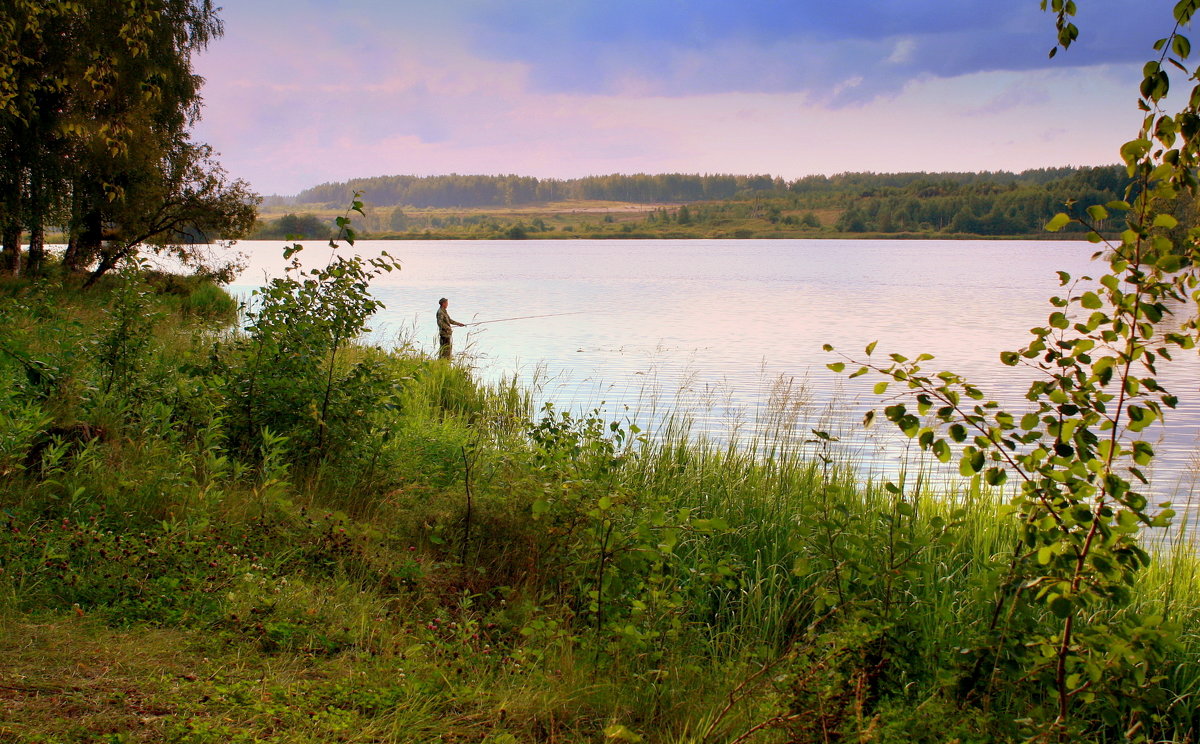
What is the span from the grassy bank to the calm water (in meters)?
1.96

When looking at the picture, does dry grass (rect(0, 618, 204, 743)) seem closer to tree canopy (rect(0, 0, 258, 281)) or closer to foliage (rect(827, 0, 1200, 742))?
foliage (rect(827, 0, 1200, 742))

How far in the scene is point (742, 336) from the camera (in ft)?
82.0

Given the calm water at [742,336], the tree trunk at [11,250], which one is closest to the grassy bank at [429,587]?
the calm water at [742,336]

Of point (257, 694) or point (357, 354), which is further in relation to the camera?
point (357, 354)

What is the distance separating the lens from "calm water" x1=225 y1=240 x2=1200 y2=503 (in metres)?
12.3

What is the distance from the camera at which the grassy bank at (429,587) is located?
338 centimetres

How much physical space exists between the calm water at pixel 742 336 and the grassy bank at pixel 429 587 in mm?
1961

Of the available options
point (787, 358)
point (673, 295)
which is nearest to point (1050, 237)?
point (673, 295)

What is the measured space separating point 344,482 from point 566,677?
3.48 meters

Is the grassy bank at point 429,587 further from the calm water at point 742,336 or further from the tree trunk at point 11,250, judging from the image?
the tree trunk at point 11,250

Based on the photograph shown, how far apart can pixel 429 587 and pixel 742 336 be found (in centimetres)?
2067

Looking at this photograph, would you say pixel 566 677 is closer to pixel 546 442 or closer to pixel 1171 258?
pixel 1171 258

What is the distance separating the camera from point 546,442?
23.6ft

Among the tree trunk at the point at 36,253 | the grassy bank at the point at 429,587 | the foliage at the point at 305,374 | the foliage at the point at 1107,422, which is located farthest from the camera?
the tree trunk at the point at 36,253
